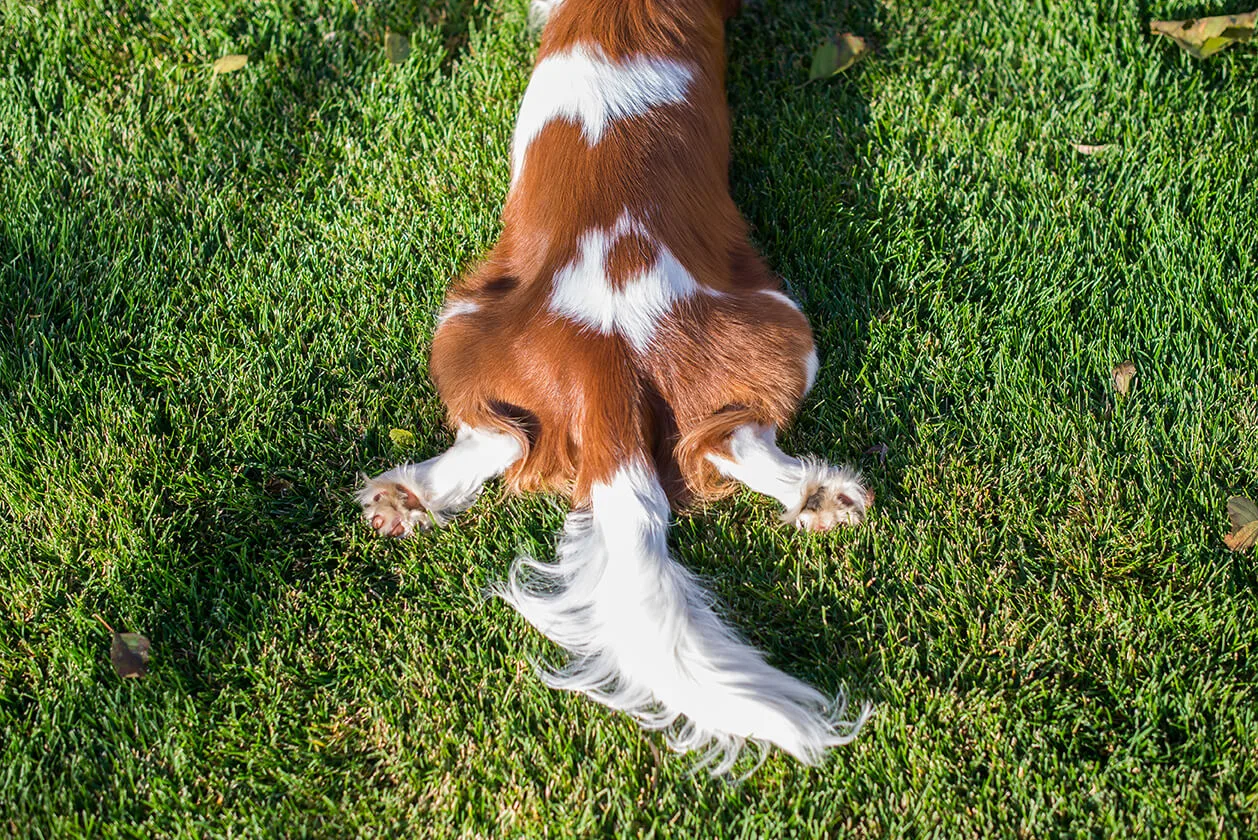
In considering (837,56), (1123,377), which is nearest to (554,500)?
(1123,377)

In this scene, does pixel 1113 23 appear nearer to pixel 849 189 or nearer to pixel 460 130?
pixel 849 189

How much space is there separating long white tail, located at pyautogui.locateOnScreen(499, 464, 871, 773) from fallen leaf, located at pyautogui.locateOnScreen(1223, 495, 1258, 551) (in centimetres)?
98

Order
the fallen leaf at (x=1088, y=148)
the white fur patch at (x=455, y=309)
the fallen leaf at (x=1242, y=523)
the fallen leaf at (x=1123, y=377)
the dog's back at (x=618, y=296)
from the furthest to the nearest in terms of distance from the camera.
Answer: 1. the fallen leaf at (x=1088, y=148)
2. the fallen leaf at (x=1123, y=377)
3. the white fur patch at (x=455, y=309)
4. the fallen leaf at (x=1242, y=523)
5. the dog's back at (x=618, y=296)

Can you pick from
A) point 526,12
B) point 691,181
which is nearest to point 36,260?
point 526,12

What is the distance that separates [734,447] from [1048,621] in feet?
2.63

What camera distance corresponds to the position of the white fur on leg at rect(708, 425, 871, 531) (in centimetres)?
223

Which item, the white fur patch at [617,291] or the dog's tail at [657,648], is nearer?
the dog's tail at [657,648]

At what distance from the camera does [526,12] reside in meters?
3.17

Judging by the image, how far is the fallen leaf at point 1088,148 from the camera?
9.45 ft

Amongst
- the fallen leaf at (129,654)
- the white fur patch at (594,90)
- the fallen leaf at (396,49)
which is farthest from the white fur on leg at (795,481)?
the fallen leaf at (396,49)

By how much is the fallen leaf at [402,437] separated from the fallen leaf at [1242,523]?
195 centimetres

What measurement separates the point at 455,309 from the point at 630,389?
550 mm

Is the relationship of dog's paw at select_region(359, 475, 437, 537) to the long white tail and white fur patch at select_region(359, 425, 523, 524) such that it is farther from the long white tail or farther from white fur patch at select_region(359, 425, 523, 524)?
the long white tail

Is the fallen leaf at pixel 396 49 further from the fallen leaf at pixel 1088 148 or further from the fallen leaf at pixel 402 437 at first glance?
the fallen leaf at pixel 1088 148
